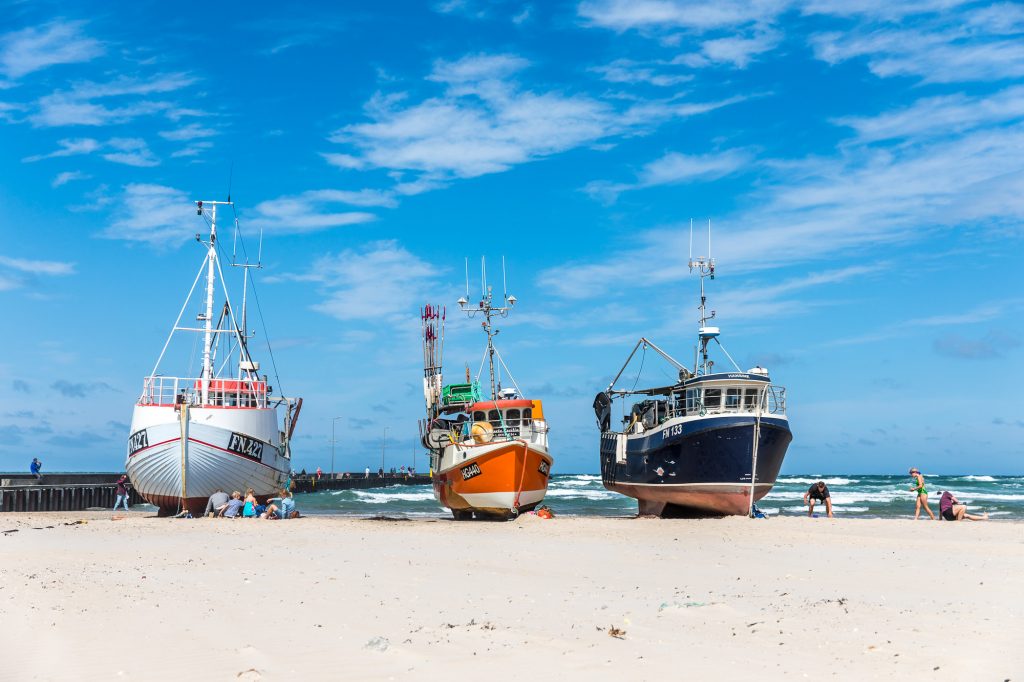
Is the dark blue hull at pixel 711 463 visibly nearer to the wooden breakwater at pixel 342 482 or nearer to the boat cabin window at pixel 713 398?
the boat cabin window at pixel 713 398

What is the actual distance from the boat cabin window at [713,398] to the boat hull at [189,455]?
690 inches

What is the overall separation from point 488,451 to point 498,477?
98 cm

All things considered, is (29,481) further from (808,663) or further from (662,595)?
(808,663)

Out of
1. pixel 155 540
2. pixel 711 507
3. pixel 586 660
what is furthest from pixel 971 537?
pixel 155 540

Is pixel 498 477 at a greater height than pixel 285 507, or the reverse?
pixel 498 477

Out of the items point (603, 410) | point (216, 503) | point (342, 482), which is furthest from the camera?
point (342, 482)

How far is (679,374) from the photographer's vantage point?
3397 cm

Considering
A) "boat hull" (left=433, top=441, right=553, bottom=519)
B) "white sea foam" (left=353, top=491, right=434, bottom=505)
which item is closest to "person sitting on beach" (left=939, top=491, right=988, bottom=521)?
"boat hull" (left=433, top=441, right=553, bottom=519)

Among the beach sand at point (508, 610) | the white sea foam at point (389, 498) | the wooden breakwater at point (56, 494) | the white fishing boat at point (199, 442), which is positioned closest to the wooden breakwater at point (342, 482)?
the white sea foam at point (389, 498)

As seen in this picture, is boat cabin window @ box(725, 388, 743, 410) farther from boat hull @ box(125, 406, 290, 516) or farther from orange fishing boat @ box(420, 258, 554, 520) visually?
boat hull @ box(125, 406, 290, 516)

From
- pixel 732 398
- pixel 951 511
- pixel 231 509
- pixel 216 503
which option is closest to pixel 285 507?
pixel 231 509

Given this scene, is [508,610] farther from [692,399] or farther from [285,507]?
[692,399]

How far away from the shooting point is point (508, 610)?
37.4 ft

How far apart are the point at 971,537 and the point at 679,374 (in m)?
12.9
